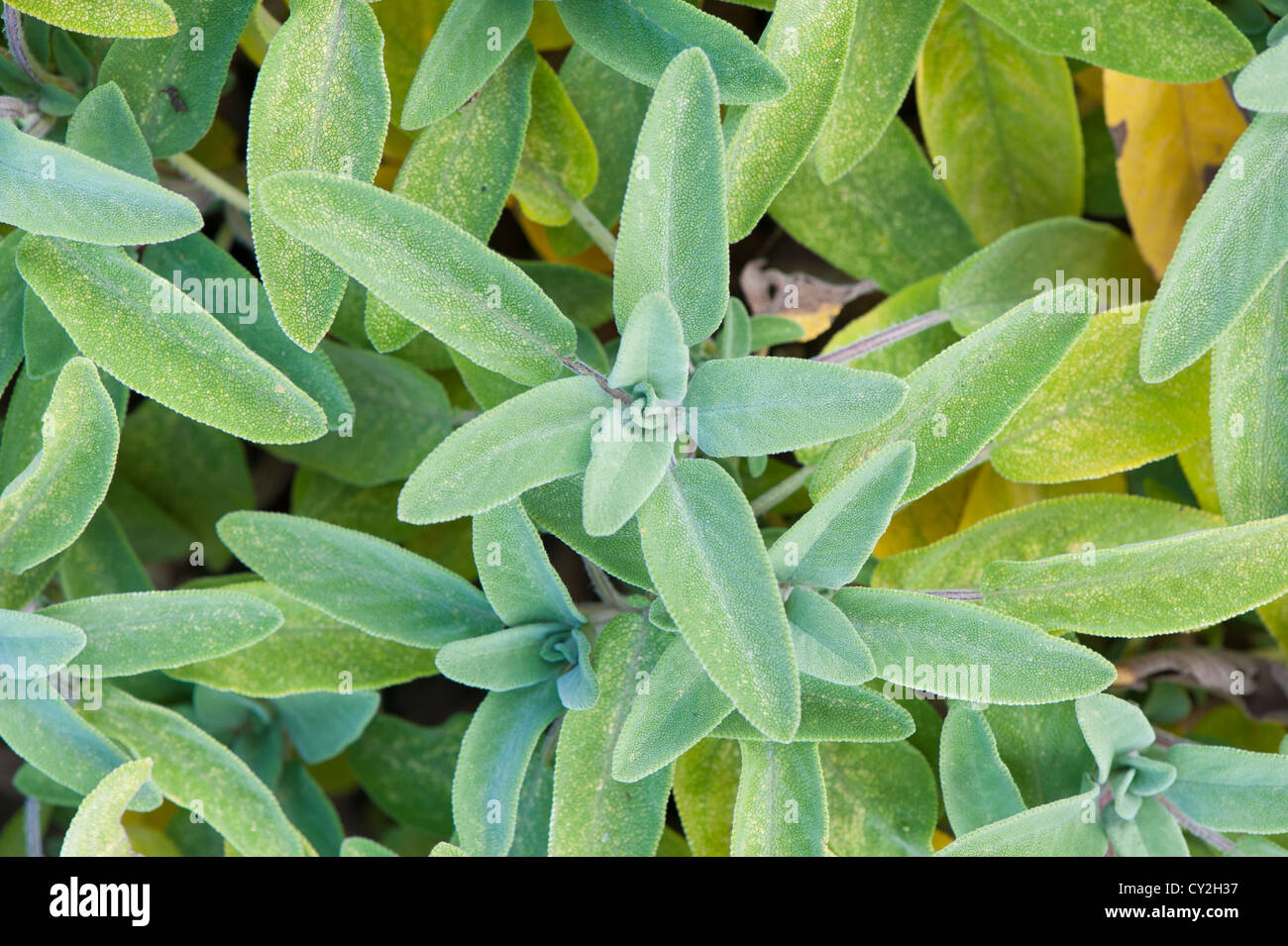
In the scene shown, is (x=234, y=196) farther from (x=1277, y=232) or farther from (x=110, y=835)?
(x=1277, y=232)

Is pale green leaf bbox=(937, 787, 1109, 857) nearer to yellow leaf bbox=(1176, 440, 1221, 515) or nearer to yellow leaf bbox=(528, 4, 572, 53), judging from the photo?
yellow leaf bbox=(1176, 440, 1221, 515)

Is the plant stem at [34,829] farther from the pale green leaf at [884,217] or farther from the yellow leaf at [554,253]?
the pale green leaf at [884,217]

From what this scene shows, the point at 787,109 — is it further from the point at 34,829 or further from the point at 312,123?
the point at 34,829

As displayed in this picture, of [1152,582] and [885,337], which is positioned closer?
[1152,582]

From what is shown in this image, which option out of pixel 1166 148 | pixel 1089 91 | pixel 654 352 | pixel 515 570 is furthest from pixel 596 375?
pixel 1089 91

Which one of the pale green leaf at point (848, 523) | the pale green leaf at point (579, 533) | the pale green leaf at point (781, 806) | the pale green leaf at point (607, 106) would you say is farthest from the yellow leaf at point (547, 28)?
the pale green leaf at point (781, 806)

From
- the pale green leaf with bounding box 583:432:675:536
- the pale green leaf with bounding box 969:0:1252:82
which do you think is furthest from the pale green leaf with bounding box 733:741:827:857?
the pale green leaf with bounding box 969:0:1252:82
